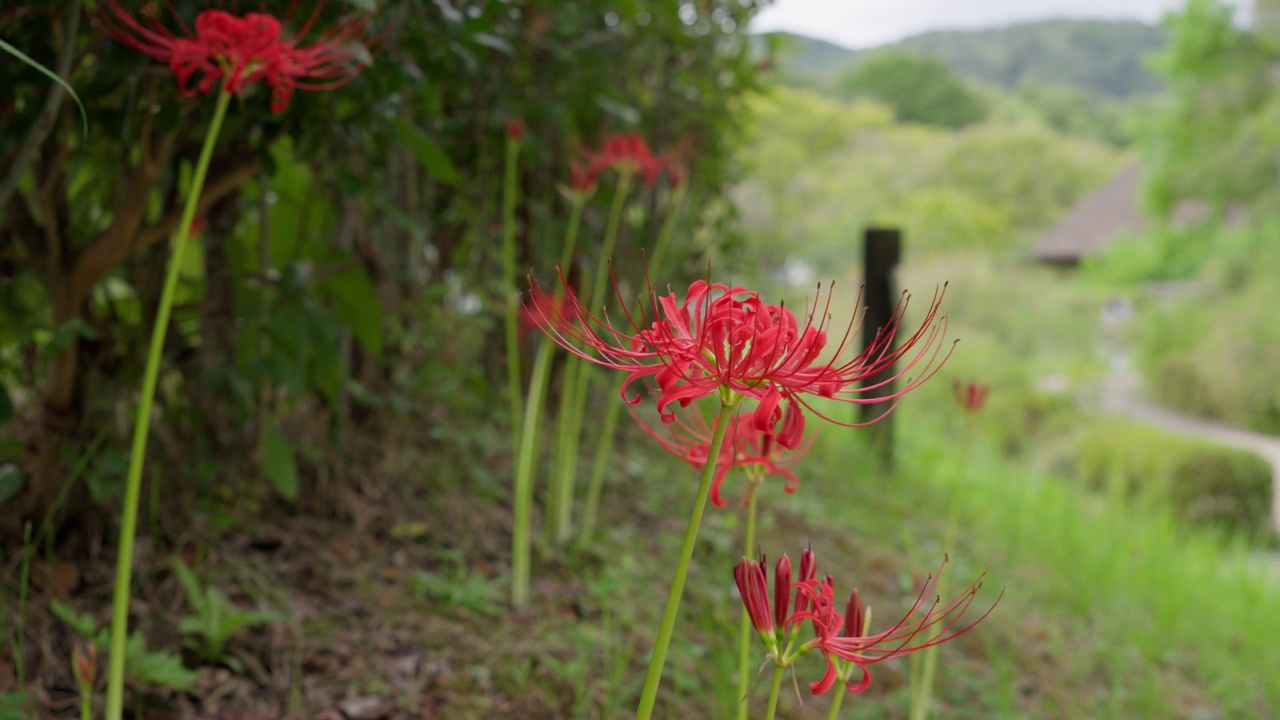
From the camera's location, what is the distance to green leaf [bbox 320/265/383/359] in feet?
5.01

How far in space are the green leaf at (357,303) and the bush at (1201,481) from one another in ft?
17.7

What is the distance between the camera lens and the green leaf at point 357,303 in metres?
1.53

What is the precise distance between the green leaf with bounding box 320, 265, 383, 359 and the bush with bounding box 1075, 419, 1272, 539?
5393mm

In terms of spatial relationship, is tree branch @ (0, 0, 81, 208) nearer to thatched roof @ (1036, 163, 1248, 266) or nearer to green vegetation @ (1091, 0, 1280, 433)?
green vegetation @ (1091, 0, 1280, 433)

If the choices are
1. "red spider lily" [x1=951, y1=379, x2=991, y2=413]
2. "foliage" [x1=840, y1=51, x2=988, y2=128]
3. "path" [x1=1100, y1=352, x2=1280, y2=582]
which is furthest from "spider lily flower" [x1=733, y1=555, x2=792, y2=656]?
"foliage" [x1=840, y1=51, x2=988, y2=128]

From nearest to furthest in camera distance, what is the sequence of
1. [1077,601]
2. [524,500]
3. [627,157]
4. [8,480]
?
[8,480]
[627,157]
[524,500]
[1077,601]

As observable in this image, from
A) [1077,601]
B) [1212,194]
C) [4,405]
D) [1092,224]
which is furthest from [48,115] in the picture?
[1092,224]

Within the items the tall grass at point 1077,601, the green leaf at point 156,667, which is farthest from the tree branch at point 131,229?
the tall grass at point 1077,601

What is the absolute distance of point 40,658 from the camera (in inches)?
50.0

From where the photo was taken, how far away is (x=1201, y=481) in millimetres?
5965

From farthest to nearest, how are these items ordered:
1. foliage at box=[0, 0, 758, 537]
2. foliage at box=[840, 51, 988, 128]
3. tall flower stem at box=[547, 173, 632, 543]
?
foliage at box=[840, 51, 988, 128], tall flower stem at box=[547, 173, 632, 543], foliage at box=[0, 0, 758, 537]

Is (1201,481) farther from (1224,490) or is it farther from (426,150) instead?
(426,150)

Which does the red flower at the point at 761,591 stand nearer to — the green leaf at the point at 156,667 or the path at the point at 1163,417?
the green leaf at the point at 156,667

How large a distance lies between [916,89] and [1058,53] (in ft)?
44.1
